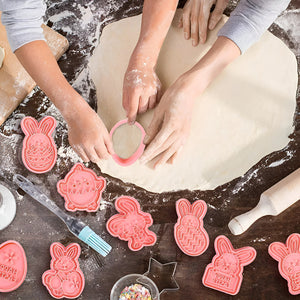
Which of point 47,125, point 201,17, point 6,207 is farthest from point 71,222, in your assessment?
point 201,17

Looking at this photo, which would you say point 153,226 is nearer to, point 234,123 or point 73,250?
point 73,250

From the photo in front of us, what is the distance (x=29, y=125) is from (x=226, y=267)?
71cm

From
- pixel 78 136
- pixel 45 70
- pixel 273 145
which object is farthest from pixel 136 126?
pixel 273 145

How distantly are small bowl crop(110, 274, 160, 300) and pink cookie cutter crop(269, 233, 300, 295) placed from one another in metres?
0.34

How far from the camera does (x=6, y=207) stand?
3.30ft

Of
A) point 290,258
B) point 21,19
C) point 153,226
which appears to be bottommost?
point 153,226

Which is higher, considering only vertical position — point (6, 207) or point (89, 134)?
point (89, 134)

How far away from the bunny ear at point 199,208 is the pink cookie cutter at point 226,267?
8cm

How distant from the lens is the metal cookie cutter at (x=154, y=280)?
0.97 m

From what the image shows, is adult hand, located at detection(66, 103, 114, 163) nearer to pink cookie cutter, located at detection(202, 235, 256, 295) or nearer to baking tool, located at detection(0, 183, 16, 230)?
baking tool, located at detection(0, 183, 16, 230)

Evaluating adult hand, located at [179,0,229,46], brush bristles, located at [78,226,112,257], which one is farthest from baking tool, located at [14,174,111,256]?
adult hand, located at [179,0,229,46]

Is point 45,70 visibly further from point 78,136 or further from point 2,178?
point 2,178

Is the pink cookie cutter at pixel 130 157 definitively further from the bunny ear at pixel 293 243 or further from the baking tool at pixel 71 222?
the bunny ear at pixel 293 243

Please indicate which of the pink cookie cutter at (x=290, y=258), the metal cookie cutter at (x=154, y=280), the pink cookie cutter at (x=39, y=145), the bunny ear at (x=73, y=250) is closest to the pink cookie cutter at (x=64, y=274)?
the bunny ear at (x=73, y=250)
